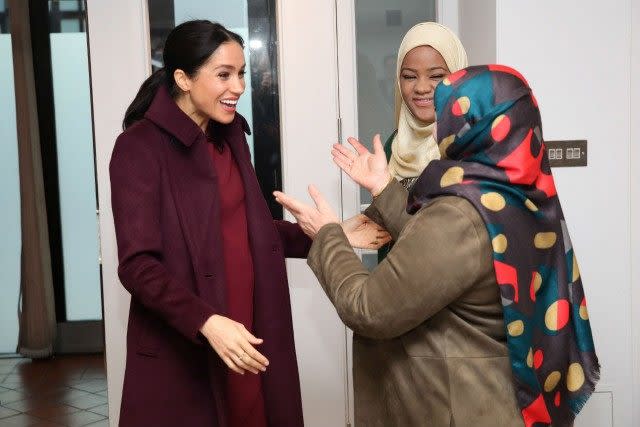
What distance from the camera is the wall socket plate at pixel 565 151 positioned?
2.13 metres

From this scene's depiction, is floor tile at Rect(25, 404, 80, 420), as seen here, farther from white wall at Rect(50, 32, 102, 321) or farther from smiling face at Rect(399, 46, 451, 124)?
smiling face at Rect(399, 46, 451, 124)

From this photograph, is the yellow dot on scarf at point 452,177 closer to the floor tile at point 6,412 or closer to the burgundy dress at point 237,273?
the burgundy dress at point 237,273

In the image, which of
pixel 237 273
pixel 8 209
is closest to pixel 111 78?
pixel 237 273

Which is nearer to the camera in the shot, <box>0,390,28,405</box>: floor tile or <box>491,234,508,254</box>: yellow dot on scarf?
<box>491,234,508,254</box>: yellow dot on scarf

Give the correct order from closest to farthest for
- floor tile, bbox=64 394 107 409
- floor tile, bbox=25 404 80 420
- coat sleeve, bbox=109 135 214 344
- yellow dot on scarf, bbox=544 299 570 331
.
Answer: yellow dot on scarf, bbox=544 299 570 331 → coat sleeve, bbox=109 135 214 344 → floor tile, bbox=25 404 80 420 → floor tile, bbox=64 394 107 409

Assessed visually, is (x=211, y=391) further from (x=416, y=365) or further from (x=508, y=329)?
(x=508, y=329)

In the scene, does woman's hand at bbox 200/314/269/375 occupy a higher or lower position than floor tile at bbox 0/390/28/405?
higher

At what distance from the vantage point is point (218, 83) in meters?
1.51

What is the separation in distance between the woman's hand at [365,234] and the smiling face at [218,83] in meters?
0.42

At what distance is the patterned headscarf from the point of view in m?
1.10

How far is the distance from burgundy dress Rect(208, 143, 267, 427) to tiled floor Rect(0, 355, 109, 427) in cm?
182

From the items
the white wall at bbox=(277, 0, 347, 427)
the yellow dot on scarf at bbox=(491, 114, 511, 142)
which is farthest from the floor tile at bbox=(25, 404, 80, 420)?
the yellow dot on scarf at bbox=(491, 114, 511, 142)

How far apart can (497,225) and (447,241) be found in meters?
0.09

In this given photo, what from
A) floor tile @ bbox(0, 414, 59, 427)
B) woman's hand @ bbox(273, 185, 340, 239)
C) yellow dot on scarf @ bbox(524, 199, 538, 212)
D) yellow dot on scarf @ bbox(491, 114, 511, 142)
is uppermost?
yellow dot on scarf @ bbox(491, 114, 511, 142)
